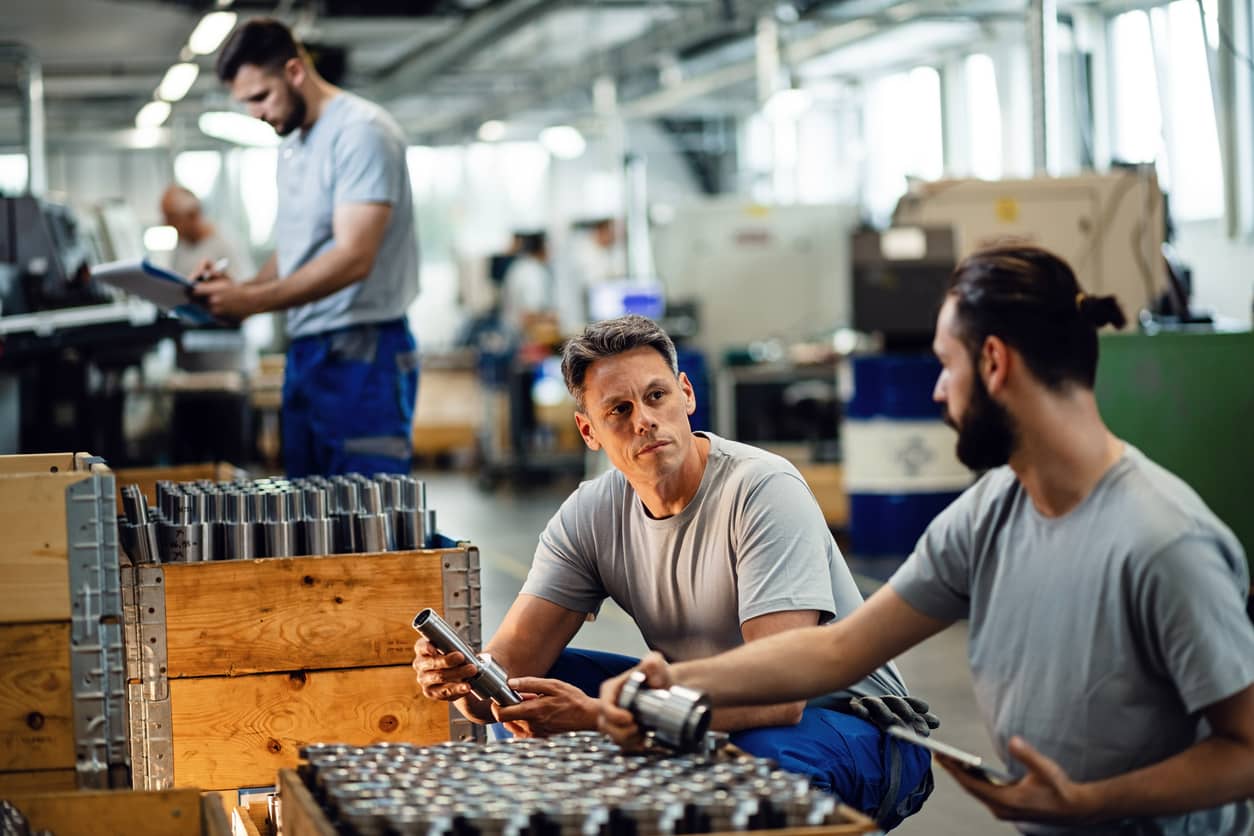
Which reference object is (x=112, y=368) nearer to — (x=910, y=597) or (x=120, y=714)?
(x=120, y=714)

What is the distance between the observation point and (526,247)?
15133mm

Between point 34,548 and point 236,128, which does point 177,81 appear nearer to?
point 236,128

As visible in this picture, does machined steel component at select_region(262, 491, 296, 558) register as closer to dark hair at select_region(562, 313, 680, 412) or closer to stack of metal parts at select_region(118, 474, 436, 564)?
stack of metal parts at select_region(118, 474, 436, 564)

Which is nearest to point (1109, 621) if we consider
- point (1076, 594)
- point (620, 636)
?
point (1076, 594)

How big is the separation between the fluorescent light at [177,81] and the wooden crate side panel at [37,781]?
14.1 meters

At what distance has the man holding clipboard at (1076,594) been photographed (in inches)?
66.0

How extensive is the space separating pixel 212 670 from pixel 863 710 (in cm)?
111

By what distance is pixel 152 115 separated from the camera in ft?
60.7

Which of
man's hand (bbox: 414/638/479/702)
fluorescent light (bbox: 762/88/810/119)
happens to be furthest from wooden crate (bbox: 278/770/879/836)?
fluorescent light (bbox: 762/88/810/119)

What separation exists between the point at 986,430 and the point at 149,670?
1585mm

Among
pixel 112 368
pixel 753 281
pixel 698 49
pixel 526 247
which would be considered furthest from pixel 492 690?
pixel 698 49

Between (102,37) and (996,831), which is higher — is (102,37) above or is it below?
above

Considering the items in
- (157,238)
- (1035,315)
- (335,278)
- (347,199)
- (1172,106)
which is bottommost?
(1035,315)

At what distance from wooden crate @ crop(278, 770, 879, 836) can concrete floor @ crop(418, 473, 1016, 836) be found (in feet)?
6.24
